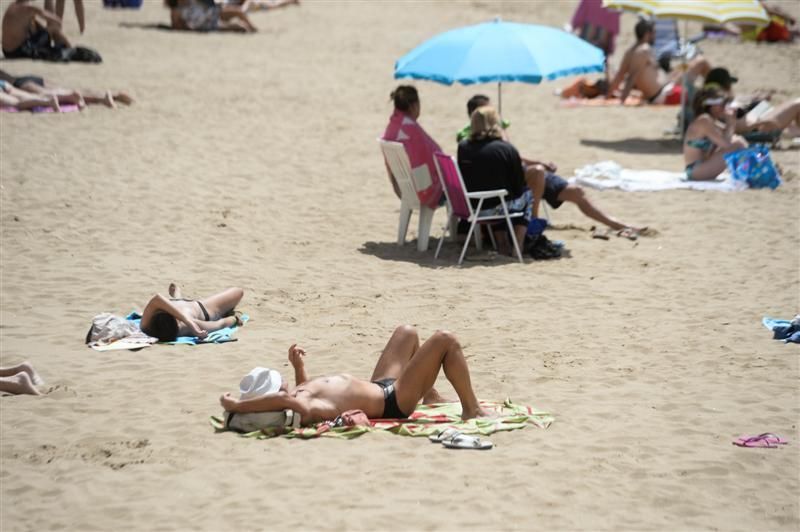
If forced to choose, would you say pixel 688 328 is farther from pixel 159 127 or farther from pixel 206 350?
pixel 159 127

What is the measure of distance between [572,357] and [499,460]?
1.78 meters

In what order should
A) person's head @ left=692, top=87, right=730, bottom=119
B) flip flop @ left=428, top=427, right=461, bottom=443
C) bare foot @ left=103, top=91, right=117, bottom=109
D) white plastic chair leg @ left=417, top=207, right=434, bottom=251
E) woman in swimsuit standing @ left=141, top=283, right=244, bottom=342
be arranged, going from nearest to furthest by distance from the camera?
flip flop @ left=428, top=427, right=461, bottom=443 → woman in swimsuit standing @ left=141, top=283, right=244, bottom=342 → white plastic chair leg @ left=417, top=207, right=434, bottom=251 → person's head @ left=692, top=87, right=730, bottom=119 → bare foot @ left=103, top=91, right=117, bottom=109

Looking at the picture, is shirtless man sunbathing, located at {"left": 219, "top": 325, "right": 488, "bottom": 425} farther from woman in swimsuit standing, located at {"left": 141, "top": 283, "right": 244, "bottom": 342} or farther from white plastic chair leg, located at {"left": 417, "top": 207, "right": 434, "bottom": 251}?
white plastic chair leg, located at {"left": 417, "top": 207, "right": 434, "bottom": 251}

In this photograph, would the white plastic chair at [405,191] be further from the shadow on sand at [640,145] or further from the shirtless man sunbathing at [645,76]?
the shirtless man sunbathing at [645,76]

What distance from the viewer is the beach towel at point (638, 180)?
37.9 feet

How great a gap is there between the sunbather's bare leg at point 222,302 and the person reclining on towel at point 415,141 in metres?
2.14

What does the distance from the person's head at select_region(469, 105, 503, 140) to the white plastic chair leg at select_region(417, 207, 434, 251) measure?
806 mm

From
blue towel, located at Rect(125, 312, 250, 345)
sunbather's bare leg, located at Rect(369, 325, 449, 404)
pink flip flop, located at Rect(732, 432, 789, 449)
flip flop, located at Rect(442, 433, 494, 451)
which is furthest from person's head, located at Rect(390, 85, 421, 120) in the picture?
pink flip flop, located at Rect(732, 432, 789, 449)

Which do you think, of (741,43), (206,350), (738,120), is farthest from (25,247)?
(741,43)

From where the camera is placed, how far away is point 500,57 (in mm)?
10000

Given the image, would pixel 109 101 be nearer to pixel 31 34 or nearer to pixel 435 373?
pixel 31 34

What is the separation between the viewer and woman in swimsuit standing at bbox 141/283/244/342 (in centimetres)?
725

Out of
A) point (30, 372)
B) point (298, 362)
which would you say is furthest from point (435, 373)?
point (30, 372)

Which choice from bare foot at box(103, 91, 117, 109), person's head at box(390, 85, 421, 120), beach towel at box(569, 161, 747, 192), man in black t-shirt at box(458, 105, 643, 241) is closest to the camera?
man in black t-shirt at box(458, 105, 643, 241)
